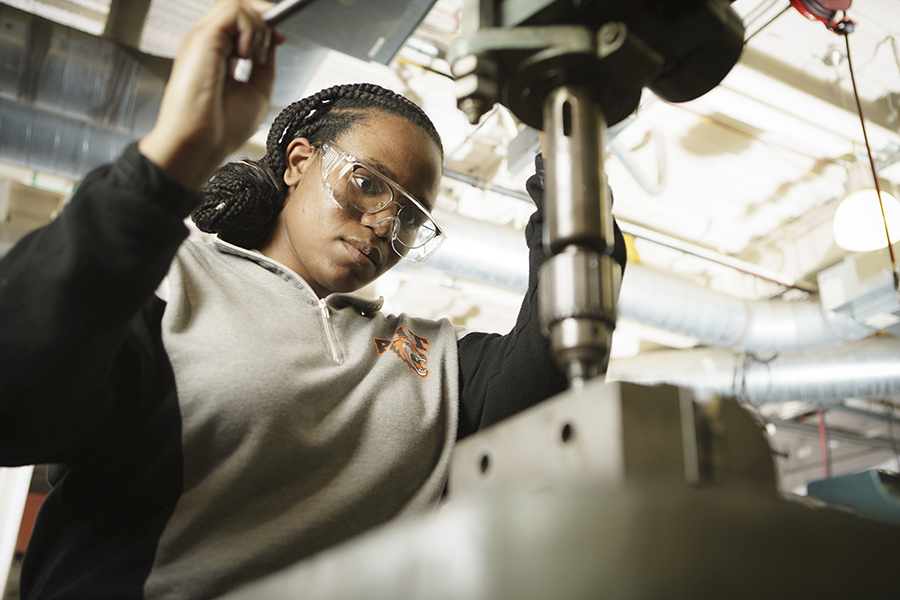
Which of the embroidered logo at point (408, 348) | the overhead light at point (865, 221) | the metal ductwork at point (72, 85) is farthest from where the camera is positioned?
the overhead light at point (865, 221)

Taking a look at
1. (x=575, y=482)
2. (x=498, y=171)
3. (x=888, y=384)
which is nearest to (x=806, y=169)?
(x=888, y=384)

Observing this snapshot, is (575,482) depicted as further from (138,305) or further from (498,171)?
(498,171)

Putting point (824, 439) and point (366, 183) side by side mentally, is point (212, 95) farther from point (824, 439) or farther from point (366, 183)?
point (824, 439)

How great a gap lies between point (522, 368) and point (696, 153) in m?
2.68

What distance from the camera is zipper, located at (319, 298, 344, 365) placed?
3.26 feet

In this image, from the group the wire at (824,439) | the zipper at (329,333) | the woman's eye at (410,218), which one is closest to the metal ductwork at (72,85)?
the woman's eye at (410,218)

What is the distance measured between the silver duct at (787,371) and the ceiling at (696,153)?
15cm

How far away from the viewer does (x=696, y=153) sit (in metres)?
3.28

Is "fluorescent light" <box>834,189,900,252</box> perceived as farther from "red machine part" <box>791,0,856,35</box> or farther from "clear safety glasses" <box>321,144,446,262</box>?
"clear safety glasses" <box>321,144,446,262</box>

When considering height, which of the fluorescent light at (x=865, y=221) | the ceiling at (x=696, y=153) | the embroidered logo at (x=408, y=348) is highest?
the ceiling at (x=696, y=153)

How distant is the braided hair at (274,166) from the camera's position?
111cm

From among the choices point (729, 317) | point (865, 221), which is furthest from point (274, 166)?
point (729, 317)

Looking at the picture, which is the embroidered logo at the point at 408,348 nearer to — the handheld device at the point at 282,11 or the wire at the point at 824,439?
the handheld device at the point at 282,11

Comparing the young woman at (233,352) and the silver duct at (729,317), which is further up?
the silver duct at (729,317)
